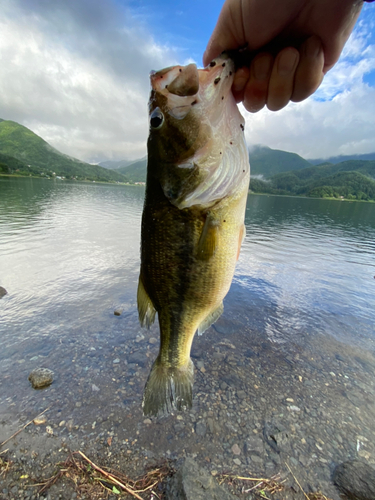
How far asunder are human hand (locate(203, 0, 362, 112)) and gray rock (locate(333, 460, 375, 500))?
5.54 m

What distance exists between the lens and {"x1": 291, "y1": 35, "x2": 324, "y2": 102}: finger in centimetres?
217

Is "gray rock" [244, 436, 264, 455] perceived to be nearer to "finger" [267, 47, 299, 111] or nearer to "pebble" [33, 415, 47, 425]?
"pebble" [33, 415, 47, 425]

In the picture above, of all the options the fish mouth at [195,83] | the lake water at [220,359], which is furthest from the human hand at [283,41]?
the lake water at [220,359]

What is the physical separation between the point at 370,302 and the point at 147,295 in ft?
43.0

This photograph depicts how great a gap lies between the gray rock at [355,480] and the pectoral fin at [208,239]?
14.7ft

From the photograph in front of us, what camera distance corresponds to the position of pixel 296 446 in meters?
4.43

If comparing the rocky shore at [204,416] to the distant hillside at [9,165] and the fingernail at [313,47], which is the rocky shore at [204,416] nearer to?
the fingernail at [313,47]

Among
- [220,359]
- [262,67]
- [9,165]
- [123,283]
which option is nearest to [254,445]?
[220,359]

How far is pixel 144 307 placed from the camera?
294 cm

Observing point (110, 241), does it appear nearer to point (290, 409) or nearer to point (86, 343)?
point (86, 343)

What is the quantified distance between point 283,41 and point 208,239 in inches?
77.2

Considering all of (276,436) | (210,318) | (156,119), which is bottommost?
(276,436)

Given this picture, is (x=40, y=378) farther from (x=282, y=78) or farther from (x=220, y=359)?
(x=282, y=78)

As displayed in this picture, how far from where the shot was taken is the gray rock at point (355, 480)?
370cm
